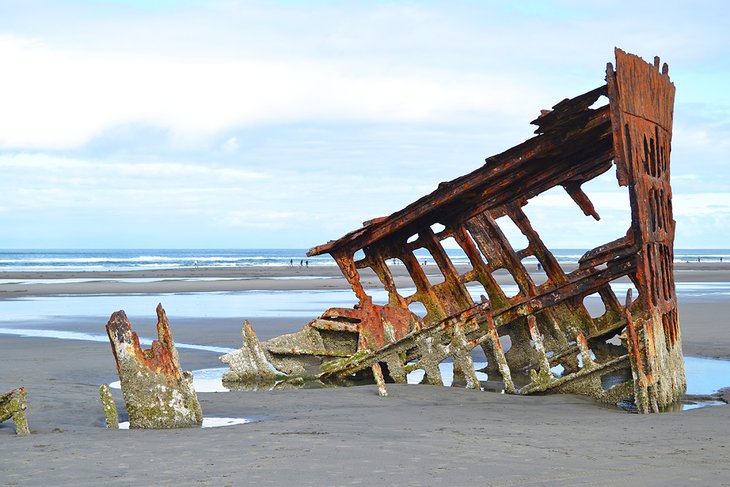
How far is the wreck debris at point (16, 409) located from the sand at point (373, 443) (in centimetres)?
14

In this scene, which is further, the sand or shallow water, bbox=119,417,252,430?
shallow water, bbox=119,417,252,430

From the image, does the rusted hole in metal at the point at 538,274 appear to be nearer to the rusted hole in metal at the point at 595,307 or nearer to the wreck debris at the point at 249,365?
the rusted hole in metal at the point at 595,307

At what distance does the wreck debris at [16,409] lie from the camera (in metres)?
6.78

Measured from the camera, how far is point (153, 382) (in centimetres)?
740

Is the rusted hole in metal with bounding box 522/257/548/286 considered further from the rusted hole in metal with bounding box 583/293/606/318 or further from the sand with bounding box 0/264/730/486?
the sand with bounding box 0/264/730/486

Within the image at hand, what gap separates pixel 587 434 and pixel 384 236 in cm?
480

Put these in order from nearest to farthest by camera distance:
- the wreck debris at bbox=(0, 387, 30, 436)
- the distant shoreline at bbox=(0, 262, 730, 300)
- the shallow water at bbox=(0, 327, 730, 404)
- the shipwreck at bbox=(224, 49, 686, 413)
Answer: the wreck debris at bbox=(0, 387, 30, 436) < the shipwreck at bbox=(224, 49, 686, 413) < the shallow water at bbox=(0, 327, 730, 404) < the distant shoreline at bbox=(0, 262, 730, 300)

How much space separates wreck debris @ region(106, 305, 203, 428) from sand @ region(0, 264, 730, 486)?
31 centimetres

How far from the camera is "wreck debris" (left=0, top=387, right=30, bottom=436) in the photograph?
22.2 feet

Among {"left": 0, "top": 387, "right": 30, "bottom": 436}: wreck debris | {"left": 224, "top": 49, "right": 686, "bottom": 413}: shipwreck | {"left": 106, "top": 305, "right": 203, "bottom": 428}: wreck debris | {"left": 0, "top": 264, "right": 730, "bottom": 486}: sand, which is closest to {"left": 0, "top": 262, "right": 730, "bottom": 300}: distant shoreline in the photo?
{"left": 224, "top": 49, "right": 686, "bottom": 413}: shipwreck

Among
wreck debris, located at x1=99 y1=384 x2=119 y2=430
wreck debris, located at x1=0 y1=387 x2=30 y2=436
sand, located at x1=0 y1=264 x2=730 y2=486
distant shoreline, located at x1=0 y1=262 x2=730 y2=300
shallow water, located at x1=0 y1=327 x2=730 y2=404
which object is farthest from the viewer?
distant shoreline, located at x1=0 y1=262 x2=730 y2=300

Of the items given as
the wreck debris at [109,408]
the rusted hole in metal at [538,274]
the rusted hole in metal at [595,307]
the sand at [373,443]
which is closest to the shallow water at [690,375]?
the sand at [373,443]

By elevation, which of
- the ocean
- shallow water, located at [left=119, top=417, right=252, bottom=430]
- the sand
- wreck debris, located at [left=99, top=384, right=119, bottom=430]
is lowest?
the sand

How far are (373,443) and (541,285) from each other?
4.91m
